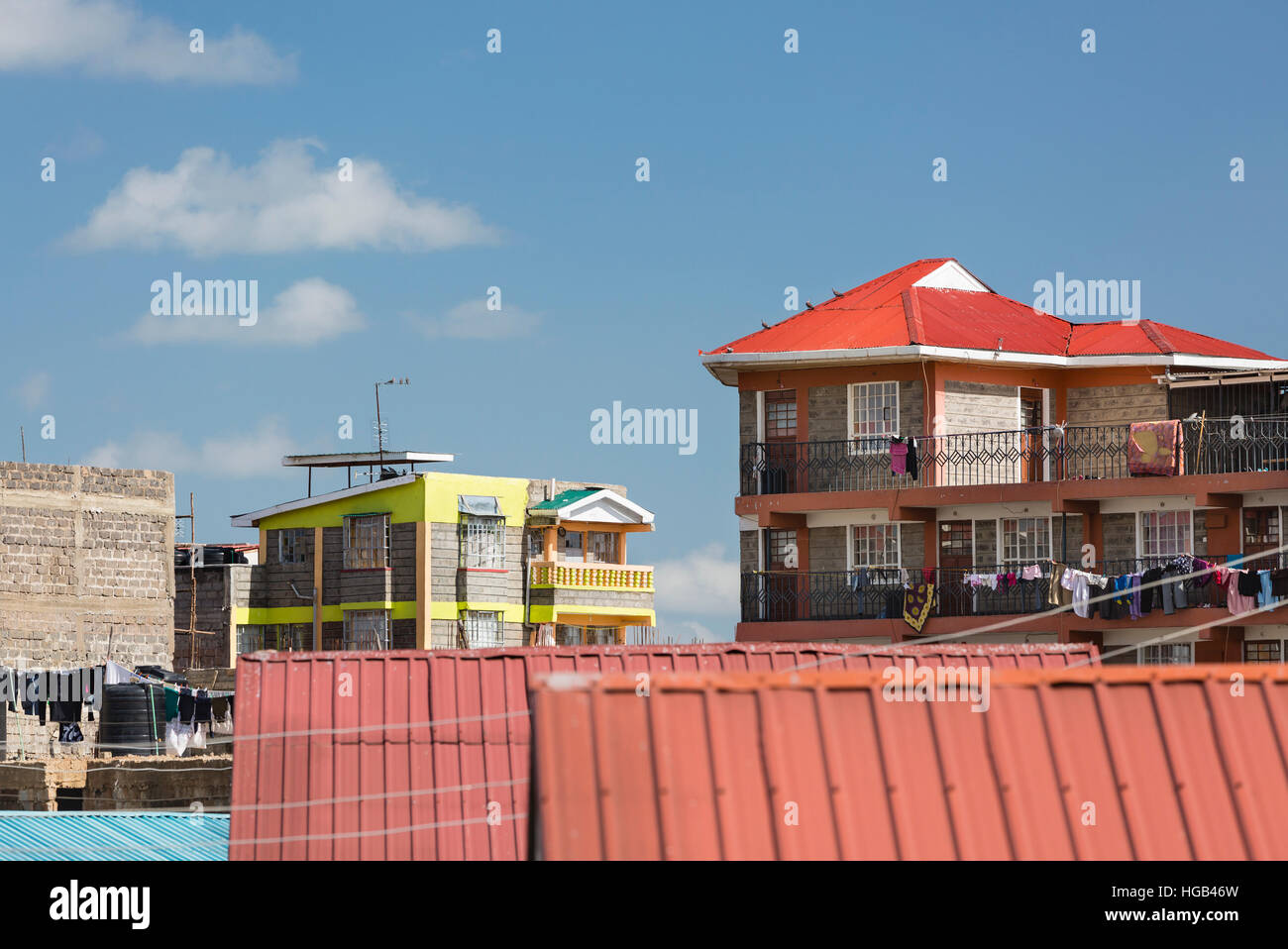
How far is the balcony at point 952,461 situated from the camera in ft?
123

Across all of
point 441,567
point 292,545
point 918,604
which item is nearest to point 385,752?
point 918,604

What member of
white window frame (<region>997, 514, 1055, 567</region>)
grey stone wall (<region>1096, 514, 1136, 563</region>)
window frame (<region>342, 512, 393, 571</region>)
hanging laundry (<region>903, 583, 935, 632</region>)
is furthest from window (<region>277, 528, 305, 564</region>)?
grey stone wall (<region>1096, 514, 1136, 563</region>)

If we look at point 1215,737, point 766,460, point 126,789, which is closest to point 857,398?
point 766,460

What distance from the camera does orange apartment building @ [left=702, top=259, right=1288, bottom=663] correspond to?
34844 mm

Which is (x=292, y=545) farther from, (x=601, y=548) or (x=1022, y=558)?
(x=1022, y=558)

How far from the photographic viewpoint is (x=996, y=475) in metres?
37.8

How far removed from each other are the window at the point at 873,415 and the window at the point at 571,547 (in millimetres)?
24217

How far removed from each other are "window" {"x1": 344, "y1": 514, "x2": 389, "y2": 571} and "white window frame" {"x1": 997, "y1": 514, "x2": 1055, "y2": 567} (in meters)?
27.5

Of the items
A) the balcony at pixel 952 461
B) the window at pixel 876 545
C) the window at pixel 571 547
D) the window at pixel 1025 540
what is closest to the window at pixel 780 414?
the balcony at pixel 952 461

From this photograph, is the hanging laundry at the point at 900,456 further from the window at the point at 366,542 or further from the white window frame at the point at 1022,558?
the window at the point at 366,542

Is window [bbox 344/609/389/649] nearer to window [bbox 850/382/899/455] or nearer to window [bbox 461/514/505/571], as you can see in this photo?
window [bbox 461/514/505/571]
